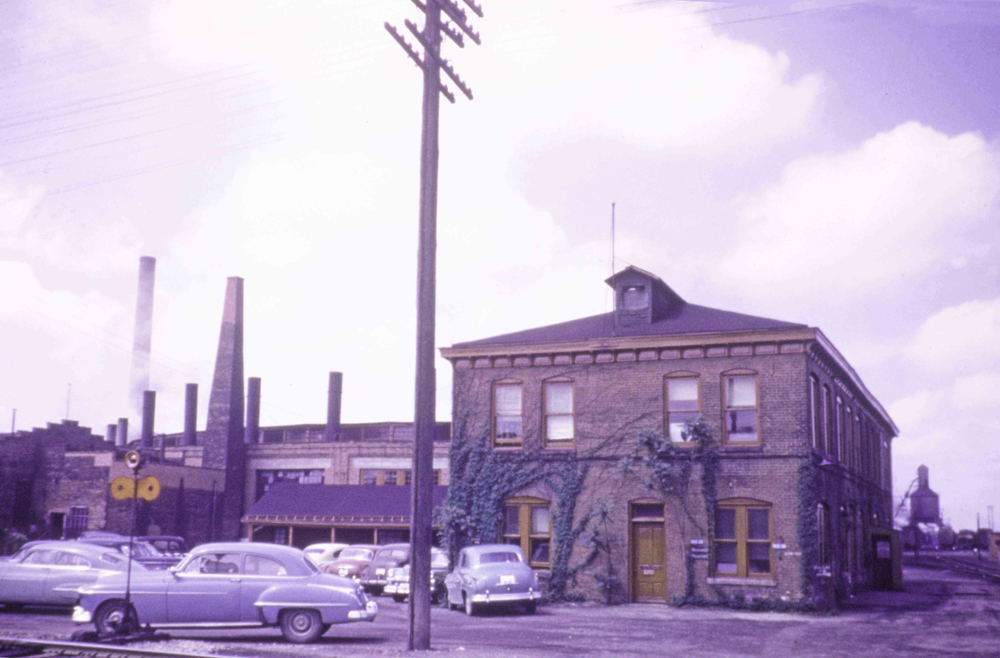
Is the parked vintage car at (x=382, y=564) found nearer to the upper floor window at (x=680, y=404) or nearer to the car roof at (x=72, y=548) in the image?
the upper floor window at (x=680, y=404)

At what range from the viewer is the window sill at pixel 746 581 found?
23.9m

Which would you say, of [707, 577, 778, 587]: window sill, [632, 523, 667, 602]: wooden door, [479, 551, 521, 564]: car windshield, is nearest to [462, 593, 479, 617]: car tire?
[479, 551, 521, 564]: car windshield

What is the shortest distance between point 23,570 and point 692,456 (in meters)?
16.3

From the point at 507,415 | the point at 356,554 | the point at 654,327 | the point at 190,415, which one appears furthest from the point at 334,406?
the point at 654,327

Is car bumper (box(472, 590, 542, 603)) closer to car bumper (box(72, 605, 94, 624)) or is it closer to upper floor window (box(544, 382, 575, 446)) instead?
upper floor window (box(544, 382, 575, 446))

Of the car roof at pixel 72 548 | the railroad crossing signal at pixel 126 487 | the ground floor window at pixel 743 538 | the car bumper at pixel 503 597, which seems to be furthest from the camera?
the ground floor window at pixel 743 538

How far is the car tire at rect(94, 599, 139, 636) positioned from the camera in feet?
48.6

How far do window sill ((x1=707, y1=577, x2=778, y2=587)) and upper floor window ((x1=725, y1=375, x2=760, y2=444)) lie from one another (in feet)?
11.7

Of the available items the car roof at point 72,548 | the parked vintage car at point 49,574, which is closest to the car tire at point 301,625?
the parked vintage car at point 49,574

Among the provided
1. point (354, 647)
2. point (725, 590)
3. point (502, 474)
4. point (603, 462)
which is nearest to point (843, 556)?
point (725, 590)

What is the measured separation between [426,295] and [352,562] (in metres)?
18.0

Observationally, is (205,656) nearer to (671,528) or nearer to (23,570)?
(23,570)

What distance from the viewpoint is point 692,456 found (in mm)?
25266

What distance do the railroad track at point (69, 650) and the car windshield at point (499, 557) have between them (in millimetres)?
10795
